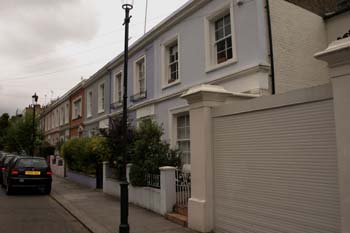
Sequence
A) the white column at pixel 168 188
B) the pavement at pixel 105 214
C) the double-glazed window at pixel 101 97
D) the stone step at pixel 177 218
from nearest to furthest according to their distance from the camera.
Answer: the pavement at pixel 105 214 → the stone step at pixel 177 218 → the white column at pixel 168 188 → the double-glazed window at pixel 101 97

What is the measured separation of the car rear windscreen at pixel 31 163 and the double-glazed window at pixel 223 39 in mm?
8632

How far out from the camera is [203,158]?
777 cm

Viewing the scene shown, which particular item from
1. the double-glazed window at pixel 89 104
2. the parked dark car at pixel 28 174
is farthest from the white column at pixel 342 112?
the double-glazed window at pixel 89 104

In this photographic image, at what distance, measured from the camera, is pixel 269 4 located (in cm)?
988

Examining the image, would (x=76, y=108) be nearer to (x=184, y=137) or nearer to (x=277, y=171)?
(x=184, y=137)

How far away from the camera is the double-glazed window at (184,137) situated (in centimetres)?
1236

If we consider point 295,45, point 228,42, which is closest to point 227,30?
point 228,42

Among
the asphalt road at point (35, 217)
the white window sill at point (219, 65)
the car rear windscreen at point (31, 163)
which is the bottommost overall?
the asphalt road at point (35, 217)

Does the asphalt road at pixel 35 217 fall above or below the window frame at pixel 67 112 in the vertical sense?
below

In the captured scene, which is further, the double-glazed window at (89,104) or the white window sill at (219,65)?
the double-glazed window at (89,104)

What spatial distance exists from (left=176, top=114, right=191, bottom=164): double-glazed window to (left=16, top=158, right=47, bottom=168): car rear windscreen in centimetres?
601

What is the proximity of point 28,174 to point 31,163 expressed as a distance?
60 centimetres

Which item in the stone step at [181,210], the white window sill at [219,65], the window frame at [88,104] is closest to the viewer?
the stone step at [181,210]

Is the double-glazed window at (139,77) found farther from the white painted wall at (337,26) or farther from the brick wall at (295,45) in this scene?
the white painted wall at (337,26)
